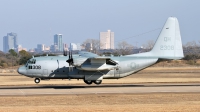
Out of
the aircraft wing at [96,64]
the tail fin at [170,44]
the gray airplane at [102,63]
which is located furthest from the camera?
the tail fin at [170,44]

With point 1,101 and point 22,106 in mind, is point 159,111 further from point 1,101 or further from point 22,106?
point 1,101

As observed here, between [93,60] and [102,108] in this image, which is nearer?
[102,108]

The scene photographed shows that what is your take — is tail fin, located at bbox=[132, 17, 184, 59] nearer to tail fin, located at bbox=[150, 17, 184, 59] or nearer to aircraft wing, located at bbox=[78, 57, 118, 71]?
tail fin, located at bbox=[150, 17, 184, 59]

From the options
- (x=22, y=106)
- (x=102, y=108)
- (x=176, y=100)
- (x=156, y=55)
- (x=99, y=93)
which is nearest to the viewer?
(x=102, y=108)

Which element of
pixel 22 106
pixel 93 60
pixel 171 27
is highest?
pixel 171 27

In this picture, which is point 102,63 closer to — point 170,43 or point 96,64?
point 96,64

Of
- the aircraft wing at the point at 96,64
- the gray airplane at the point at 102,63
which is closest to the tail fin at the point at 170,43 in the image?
the gray airplane at the point at 102,63

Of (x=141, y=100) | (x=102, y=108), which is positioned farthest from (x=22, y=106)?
(x=141, y=100)

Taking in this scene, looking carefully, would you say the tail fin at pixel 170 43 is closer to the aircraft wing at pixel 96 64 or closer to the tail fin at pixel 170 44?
the tail fin at pixel 170 44

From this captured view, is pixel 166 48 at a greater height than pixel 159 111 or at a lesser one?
greater

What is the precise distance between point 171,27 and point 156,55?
3.45 m

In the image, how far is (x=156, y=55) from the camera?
48062mm

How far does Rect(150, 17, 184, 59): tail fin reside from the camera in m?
47.8

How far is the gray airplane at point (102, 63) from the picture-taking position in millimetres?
45531
